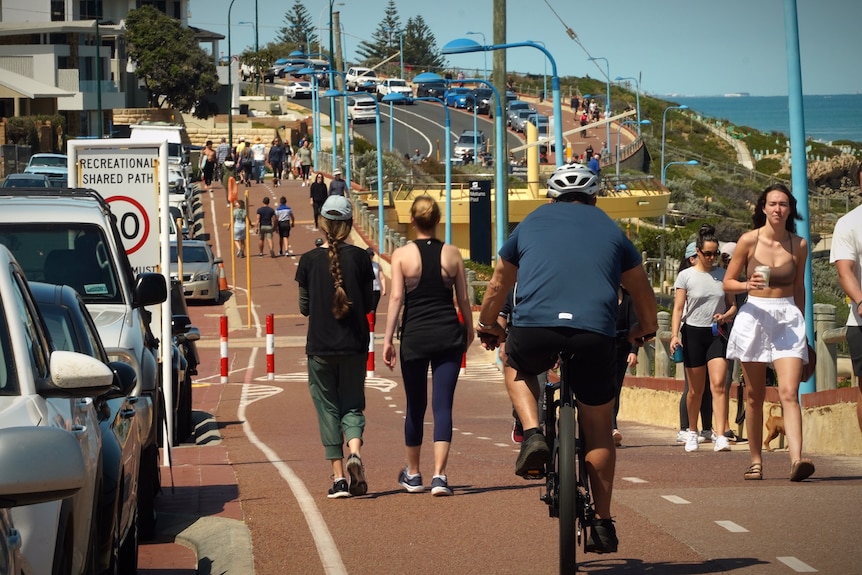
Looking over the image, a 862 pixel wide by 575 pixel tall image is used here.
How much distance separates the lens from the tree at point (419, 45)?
194 m

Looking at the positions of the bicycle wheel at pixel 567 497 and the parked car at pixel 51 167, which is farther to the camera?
the parked car at pixel 51 167

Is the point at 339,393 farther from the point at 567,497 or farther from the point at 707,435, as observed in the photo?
the point at 707,435

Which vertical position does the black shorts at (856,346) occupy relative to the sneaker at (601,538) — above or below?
above

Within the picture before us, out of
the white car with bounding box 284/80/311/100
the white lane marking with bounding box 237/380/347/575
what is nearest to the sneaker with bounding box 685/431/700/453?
the white lane marking with bounding box 237/380/347/575

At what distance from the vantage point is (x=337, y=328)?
31.1 ft

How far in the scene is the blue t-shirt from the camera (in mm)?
6488

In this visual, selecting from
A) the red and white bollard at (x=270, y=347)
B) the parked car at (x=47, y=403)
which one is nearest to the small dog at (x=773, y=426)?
the parked car at (x=47, y=403)

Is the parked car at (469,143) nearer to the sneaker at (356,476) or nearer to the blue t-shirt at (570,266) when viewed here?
the sneaker at (356,476)

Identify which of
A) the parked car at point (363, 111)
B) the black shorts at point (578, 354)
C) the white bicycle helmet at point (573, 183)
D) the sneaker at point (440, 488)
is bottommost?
the sneaker at point (440, 488)

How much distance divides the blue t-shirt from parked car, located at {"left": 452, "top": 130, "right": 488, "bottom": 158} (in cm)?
7864

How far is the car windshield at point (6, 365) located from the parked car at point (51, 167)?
42786 millimetres

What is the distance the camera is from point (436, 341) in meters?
9.39

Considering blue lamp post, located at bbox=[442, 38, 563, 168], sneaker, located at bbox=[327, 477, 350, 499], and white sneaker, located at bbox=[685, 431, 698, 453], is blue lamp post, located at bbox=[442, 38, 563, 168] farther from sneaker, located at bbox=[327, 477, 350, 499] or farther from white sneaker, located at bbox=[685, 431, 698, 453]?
sneaker, located at bbox=[327, 477, 350, 499]

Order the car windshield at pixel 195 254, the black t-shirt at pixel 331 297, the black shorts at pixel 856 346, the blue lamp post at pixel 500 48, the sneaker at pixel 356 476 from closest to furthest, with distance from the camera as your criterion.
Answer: the black shorts at pixel 856 346
the sneaker at pixel 356 476
the black t-shirt at pixel 331 297
the blue lamp post at pixel 500 48
the car windshield at pixel 195 254
